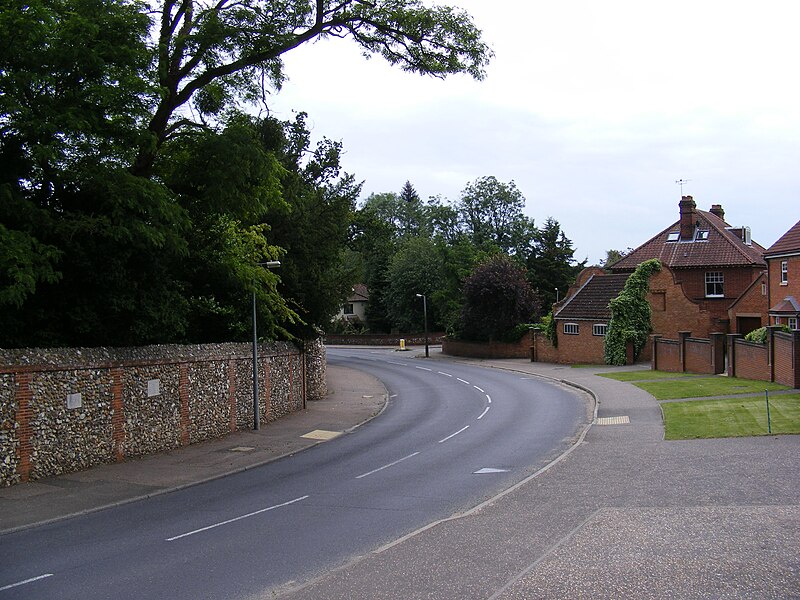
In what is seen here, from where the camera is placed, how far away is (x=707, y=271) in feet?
178

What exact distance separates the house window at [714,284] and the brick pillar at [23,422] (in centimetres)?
4904

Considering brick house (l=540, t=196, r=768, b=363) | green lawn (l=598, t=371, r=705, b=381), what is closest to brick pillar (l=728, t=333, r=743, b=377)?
green lawn (l=598, t=371, r=705, b=381)

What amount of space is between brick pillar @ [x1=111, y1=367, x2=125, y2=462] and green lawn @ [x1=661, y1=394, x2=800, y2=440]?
47.9 feet

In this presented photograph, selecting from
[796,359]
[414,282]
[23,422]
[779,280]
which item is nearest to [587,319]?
[779,280]

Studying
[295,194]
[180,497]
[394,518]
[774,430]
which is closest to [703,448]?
[774,430]

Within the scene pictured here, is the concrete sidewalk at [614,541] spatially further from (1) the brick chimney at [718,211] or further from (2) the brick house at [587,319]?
(1) the brick chimney at [718,211]

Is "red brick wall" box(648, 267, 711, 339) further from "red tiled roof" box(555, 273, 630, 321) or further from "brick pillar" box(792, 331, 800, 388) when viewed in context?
"brick pillar" box(792, 331, 800, 388)

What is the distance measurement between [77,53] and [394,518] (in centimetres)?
1173

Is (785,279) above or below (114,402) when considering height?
above

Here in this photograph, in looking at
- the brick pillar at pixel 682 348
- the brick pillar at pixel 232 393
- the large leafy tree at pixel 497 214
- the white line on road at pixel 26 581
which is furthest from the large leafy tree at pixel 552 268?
the white line on road at pixel 26 581

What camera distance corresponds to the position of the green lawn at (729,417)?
20.5 m

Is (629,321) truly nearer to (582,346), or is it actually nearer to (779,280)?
(582,346)

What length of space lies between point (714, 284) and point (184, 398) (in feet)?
144

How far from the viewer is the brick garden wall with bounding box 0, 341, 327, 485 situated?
15.8m
